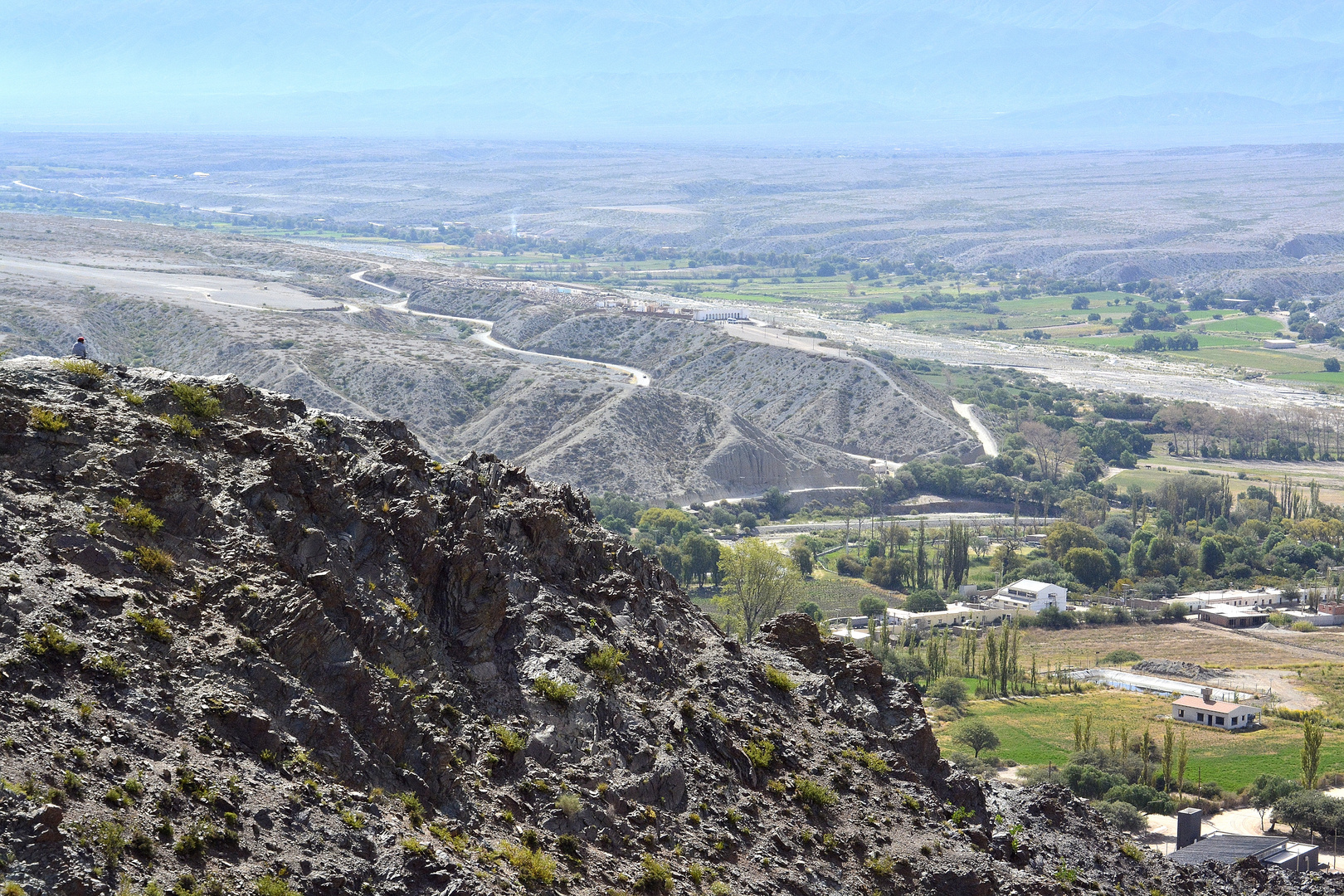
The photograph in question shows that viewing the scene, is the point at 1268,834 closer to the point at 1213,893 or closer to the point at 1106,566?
the point at 1213,893

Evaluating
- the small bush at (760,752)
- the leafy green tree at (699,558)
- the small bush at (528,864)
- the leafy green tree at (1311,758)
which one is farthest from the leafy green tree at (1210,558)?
the small bush at (528,864)

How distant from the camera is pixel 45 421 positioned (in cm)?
2255

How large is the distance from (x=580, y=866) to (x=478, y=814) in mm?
1765

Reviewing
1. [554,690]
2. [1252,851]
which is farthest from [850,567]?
[554,690]

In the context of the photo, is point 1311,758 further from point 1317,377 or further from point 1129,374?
point 1317,377

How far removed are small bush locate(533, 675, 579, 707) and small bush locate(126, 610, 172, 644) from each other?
667 cm

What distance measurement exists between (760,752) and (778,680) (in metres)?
3.02

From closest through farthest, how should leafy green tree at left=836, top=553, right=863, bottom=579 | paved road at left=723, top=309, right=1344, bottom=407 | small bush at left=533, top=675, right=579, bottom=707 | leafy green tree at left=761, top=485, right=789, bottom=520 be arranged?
small bush at left=533, top=675, right=579, bottom=707 → leafy green tree at left=836, top=553, right=863, bottom=579 → leafy green tree at left=761, top=485, right=789, bottom=520 → paved road at left=723, top=309, right=1344, bottom=407

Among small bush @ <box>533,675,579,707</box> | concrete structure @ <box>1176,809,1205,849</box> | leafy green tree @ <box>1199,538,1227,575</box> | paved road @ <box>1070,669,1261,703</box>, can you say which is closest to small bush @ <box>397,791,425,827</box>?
small bush @ <box>533,675,579,707</box>

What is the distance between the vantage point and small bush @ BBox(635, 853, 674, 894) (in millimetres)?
23031

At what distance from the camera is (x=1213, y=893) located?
3634 centimetres

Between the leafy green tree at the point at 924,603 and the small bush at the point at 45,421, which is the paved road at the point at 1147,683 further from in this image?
the small bush at the point at 45,421

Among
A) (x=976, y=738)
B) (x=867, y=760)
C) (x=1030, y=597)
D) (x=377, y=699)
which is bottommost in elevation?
(x=1030, y=597)

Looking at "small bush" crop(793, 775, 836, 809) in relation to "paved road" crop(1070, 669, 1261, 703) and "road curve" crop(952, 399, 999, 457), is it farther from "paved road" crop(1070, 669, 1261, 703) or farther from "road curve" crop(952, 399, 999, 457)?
"road curve" crop(952, 399, 999, 457)
